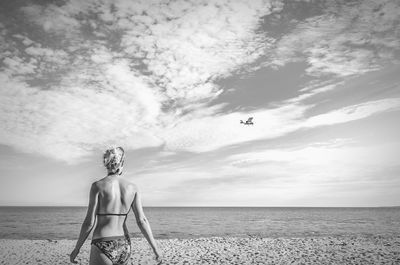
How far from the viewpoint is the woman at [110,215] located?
3.37 meters

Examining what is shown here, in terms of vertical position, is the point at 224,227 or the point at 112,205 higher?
the point at 112,205

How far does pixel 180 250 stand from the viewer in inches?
705

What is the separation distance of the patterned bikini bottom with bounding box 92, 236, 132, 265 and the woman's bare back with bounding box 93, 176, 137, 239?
6 cm

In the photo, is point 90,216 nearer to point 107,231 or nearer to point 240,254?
point 107,231

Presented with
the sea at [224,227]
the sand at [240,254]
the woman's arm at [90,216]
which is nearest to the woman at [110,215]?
the woman's arm at [90,216]

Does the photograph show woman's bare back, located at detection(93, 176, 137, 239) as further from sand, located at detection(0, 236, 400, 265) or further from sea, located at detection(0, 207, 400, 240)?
sea, located at detection(0, 207, 400, 240)

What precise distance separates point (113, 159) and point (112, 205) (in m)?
0.60

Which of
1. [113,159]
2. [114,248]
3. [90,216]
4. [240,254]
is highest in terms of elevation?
[113,159]

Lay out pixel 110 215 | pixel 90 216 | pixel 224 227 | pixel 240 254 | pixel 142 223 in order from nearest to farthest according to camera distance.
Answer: pixel 90 216
pixel 110 215
pixel 142 223
pixel 240 254
pixel 224 227

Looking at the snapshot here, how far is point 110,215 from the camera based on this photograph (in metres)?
3.46

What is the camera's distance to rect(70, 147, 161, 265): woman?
3367mm

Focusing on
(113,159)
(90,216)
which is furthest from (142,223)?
(113,159)

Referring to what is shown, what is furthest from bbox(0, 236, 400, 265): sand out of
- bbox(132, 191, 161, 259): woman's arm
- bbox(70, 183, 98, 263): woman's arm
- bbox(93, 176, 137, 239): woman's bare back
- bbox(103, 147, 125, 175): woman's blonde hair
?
bbox(103, 147, 125, 175): woman's blonde hair

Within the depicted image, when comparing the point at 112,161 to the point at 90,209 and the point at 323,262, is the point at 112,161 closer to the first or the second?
the point at 90,209
